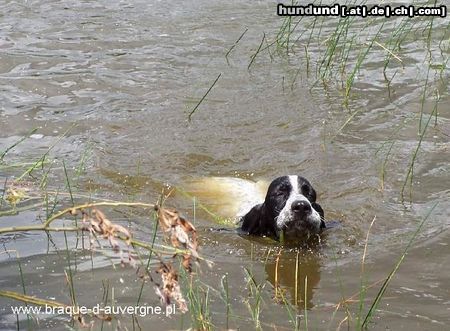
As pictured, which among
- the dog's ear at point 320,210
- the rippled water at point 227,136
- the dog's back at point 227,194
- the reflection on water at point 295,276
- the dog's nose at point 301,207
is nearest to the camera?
the reflection on water at point 295,276

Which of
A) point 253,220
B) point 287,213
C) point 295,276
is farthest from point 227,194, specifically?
point 295,276

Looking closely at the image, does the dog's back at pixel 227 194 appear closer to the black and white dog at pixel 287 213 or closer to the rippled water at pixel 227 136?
the rippled water at pixel 227 136

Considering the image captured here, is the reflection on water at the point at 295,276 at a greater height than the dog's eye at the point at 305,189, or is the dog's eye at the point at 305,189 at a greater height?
the dog's eye at the point at 305,189

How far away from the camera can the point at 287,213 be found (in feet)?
19.0

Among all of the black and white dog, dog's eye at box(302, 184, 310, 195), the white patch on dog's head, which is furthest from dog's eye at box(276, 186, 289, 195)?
the white patch on dog's head

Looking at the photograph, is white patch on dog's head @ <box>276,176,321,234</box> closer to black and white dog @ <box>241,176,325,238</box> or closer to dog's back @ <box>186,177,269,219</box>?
black and white dog @ <box>241,176,325,238</box>

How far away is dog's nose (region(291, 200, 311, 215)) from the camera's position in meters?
5.73

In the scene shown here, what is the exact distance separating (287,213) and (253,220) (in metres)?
0.43

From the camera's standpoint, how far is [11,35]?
1013 centimetres

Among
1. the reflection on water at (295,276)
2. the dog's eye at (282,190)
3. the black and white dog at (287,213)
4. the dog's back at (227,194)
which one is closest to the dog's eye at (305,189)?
the black and white dog at (287,213)

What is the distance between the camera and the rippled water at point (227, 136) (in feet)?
15.5

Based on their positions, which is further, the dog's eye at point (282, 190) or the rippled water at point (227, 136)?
the dog's eye at point (282, 190)

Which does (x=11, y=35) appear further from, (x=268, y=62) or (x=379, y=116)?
(x=379, y=116)

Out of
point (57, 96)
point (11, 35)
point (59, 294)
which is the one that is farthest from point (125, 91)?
point (59, 294)
